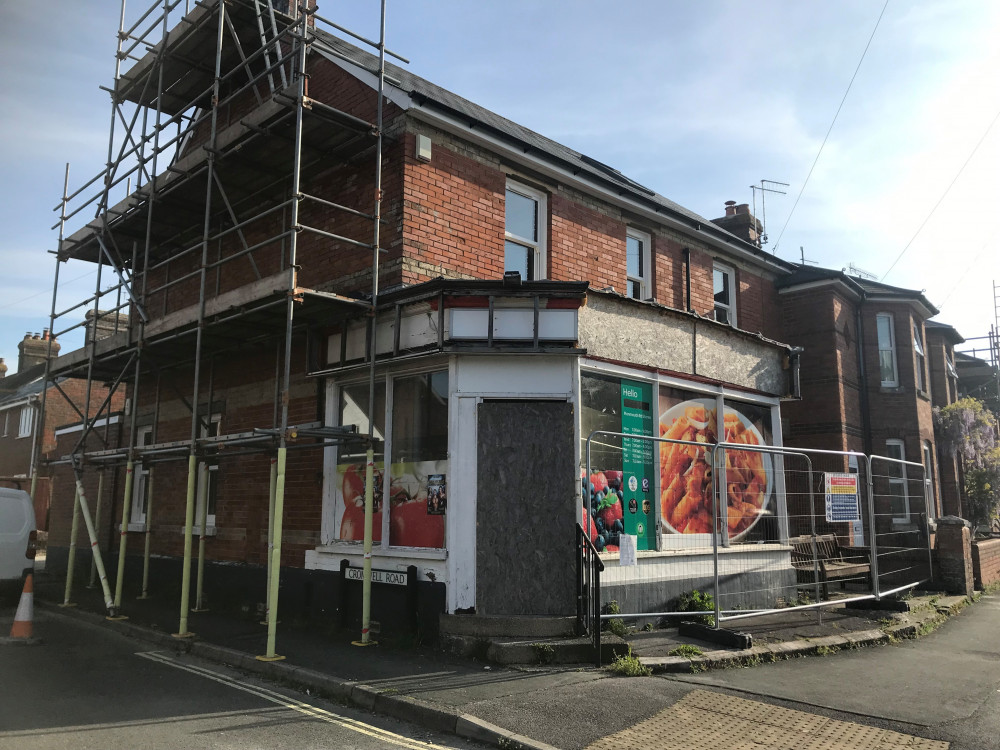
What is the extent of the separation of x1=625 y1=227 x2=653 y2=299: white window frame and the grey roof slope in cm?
60

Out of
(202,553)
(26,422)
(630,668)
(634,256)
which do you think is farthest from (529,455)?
(26,422)

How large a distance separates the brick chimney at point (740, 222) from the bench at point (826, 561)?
9.76m

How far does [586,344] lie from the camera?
29.5 feet

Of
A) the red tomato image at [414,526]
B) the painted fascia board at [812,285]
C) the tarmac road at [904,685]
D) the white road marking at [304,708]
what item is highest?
the painted fascia board at [812,285]

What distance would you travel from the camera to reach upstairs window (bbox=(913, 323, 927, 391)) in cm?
1912

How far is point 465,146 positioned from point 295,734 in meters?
7.56

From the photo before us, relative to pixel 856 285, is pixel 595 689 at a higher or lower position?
lower

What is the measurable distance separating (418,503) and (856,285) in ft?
43.5

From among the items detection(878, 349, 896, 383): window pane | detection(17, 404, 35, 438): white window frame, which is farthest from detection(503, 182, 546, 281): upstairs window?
detection(17, 404, 35, 438): white window frame

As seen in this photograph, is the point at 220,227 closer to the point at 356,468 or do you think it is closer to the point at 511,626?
the point at 356,468

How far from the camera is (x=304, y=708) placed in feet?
20.6

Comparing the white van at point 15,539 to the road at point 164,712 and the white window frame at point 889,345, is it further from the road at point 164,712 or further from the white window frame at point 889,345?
the white window frame at point 889,345

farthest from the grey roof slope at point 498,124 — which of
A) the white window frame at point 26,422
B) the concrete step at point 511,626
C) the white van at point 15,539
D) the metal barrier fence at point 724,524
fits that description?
the white window frame at point 26,422

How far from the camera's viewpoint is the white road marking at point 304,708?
5.44m
